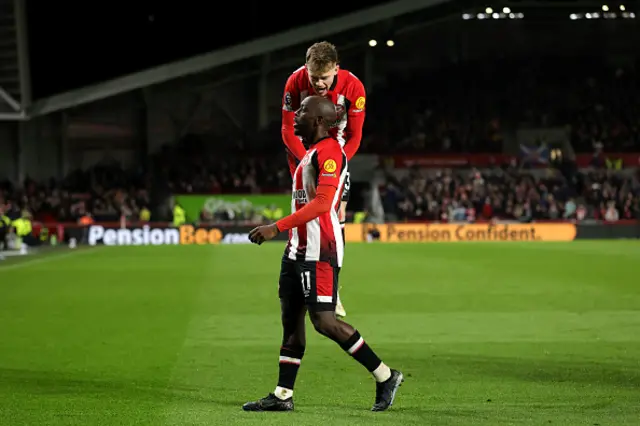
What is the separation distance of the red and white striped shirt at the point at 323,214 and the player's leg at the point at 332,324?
9cm

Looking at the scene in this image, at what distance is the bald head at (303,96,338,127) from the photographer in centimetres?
702

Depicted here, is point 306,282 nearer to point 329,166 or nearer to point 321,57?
point 329,166

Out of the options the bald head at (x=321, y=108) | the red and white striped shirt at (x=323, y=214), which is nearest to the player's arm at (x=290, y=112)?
the bald head at (x=321, y=108)

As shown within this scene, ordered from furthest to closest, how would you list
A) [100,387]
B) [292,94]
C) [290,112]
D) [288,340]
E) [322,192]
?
1. [290,112]
2. [292,94]
3. [100,387]
4. [288,340]
5. [322,192]

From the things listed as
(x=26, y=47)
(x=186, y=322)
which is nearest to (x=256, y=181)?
(x=26, y=47)

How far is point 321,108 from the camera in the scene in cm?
703

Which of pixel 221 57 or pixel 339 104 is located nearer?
pixel 339 104

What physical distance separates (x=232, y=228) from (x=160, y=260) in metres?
13.2

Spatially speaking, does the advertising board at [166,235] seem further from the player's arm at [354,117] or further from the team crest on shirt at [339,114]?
the team crest on shirt at [339,114]

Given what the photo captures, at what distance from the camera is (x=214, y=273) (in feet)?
70.6

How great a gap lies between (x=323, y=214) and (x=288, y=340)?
3.30 ft

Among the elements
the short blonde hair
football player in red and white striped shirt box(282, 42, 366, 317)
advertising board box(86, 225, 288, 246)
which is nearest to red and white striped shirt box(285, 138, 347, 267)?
the short blonde hair

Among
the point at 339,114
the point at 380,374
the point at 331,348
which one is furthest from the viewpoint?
the point at 331,348

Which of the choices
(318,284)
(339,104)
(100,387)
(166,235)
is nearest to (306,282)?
(318,284)
